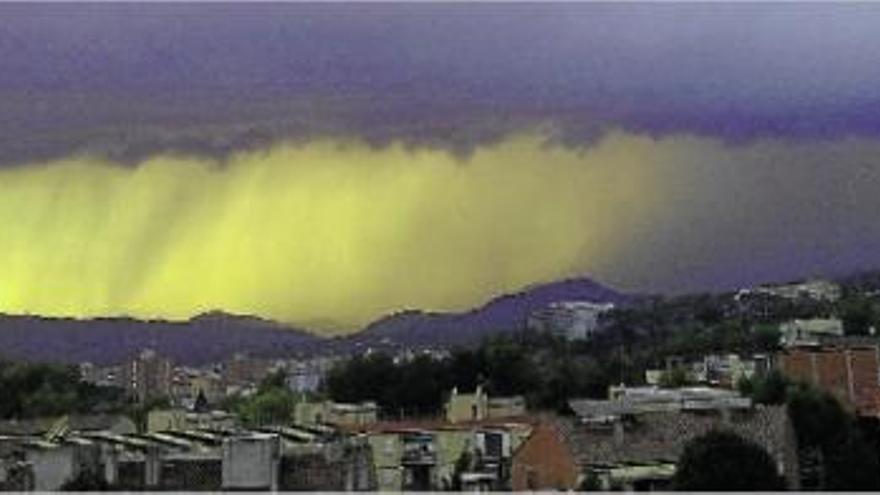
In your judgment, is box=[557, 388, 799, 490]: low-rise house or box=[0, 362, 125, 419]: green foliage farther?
box=[0, 362, 125, 419]: green foliage

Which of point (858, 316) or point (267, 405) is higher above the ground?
point (858, 316)

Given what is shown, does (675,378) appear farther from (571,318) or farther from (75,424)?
(571,318)

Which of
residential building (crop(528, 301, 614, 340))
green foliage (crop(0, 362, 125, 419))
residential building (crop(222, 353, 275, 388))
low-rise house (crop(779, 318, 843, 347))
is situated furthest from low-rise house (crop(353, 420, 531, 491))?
residential building (crop(528, 301, 614, 340))

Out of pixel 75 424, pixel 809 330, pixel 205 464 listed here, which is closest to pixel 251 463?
pixel 205 464

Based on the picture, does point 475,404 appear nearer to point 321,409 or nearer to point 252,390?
point 321,409

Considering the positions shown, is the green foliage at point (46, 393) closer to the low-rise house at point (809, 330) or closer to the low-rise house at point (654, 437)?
the low-rise house at point (654, 437)

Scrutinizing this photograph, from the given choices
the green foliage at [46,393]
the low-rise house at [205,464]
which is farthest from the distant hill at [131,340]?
the low-rise house at [205,464]

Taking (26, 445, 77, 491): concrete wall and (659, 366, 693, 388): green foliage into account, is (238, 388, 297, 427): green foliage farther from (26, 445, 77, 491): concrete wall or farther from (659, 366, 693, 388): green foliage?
(26, 445, 77, 491): concrete wall
